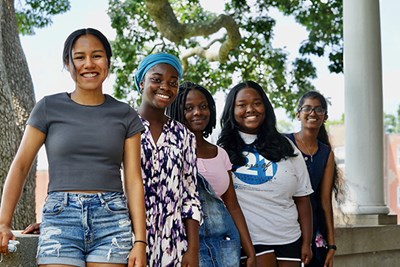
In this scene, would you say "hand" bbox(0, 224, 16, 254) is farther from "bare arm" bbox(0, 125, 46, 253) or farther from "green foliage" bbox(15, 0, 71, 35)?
"green foliage" bbox(15, 0, 71, 35)

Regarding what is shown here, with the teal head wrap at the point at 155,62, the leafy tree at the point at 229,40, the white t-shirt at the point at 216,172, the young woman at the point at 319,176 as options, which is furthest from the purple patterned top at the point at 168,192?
the leafy tree at the point at 229,40

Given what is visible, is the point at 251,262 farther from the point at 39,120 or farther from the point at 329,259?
the point at 39,120

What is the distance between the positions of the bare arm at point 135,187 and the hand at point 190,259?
0.50 m

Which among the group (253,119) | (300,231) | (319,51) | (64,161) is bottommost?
(300,231)

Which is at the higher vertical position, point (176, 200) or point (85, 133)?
→ point (85, 133)

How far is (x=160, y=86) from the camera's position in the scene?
3768mm

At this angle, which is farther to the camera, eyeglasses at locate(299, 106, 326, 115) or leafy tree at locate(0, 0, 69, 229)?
leafy tree at locate(0, 0, 69, 229)

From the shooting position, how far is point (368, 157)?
29.1ft

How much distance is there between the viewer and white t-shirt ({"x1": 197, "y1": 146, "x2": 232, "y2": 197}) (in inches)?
165

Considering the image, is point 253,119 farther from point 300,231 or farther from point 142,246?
point 142,246

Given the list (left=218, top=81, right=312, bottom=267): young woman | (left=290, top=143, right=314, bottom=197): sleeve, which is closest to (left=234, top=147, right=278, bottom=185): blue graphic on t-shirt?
(left=218, top=81, right=312, bottom=267): young woman

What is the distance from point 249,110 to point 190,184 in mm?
1062

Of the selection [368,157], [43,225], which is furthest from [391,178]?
[43,225]

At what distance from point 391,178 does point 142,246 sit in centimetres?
3985
